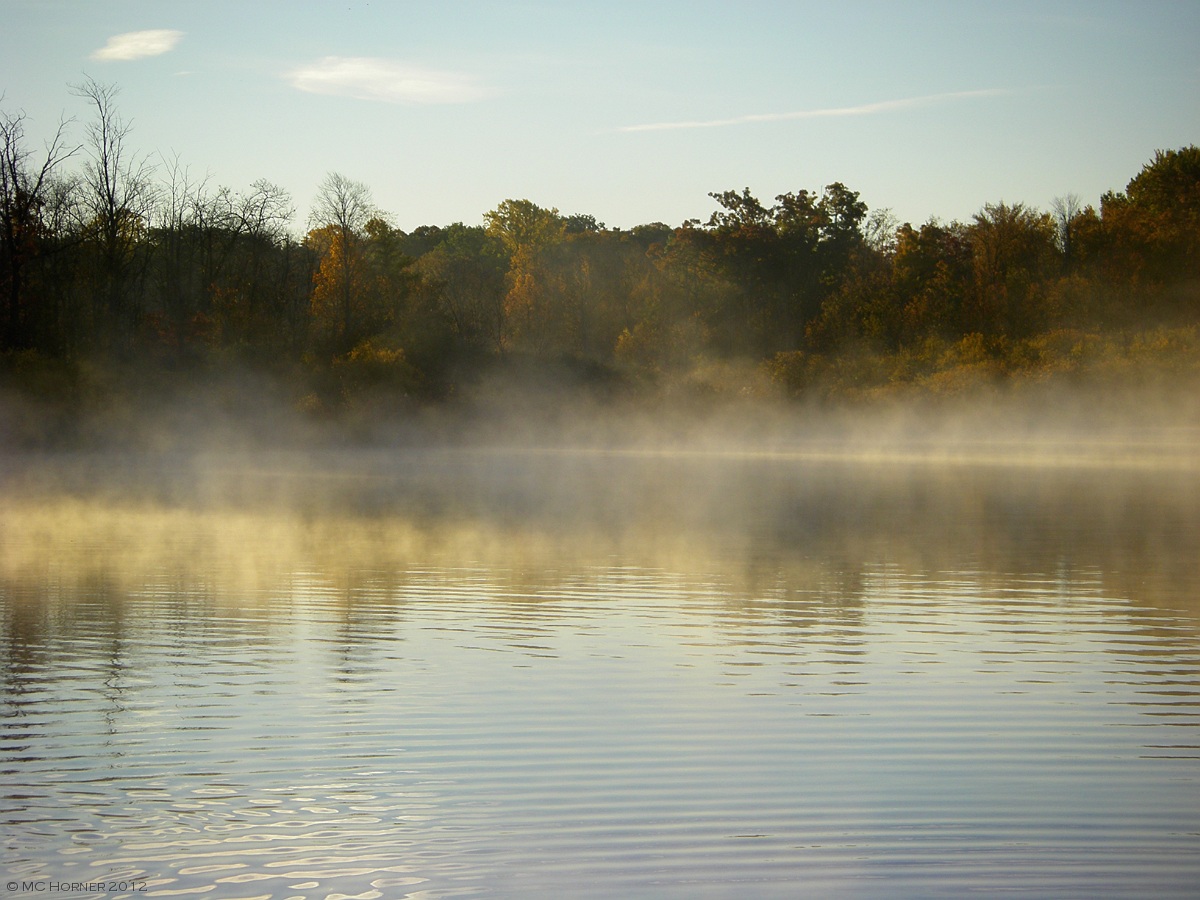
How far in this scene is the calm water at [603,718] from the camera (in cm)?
541

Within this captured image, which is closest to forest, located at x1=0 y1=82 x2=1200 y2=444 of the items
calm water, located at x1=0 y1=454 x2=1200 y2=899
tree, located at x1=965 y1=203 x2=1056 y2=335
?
tree, located at x1=965 y1=203 x2=1056 y2=335

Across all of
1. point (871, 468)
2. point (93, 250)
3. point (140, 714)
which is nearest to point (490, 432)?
point (93, 250)

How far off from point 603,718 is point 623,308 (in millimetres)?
62954

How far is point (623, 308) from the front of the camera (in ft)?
230

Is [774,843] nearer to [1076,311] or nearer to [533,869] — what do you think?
[533,869]

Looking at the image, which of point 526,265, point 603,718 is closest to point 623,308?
point 526,265

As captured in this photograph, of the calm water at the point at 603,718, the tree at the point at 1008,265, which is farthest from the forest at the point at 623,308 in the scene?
the calm water at the point at 603,718

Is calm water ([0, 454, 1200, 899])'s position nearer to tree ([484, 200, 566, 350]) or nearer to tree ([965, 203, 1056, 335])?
Result: tree ([965, 203, 1056, 335])

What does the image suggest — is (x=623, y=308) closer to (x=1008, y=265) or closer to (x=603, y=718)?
(x=1008, y=265)

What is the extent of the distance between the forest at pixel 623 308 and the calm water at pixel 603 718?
31.4 meters

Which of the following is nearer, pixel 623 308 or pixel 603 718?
pixel 603 718

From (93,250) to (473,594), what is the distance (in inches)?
1649

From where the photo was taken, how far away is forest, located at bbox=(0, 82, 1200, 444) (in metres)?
47.8

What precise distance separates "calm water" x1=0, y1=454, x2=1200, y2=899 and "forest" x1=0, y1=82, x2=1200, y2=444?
31423 millimetres
